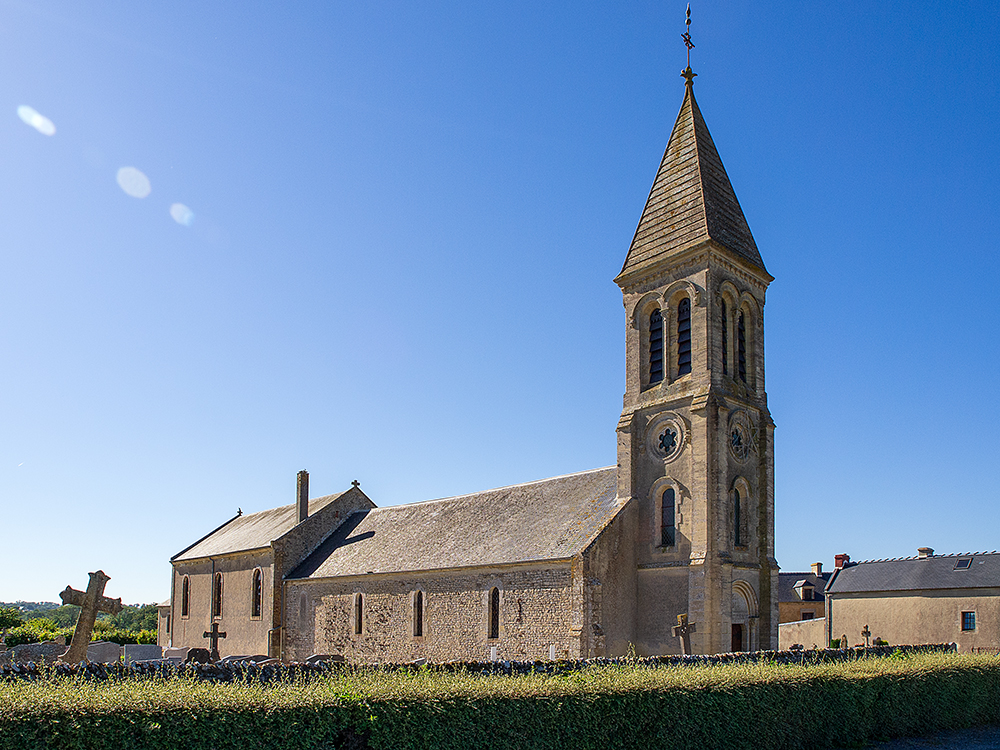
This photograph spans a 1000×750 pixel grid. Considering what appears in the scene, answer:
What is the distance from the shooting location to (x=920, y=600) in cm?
4031

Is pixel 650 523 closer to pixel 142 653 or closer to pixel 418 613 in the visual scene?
pixel 418 613

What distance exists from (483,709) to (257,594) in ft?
98.6

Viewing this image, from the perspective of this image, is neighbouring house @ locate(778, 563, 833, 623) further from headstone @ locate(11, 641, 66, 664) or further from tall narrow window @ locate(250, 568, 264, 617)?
headstone @ locate(11, 641, 66, 664)

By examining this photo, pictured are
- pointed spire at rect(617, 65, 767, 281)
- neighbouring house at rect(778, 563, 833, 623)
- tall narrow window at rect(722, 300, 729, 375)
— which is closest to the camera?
tall narrow window at rect(722, 300, 729, 375)

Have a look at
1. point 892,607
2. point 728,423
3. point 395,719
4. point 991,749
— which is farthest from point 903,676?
point 892,607

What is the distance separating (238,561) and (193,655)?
14995 mm

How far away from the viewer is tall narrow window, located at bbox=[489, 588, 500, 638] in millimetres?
25594

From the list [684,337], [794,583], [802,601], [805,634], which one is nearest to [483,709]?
[684,337]

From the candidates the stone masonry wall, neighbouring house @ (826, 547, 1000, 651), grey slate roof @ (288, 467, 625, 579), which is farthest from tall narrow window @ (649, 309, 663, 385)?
neighbouring house @ (826, 547, 1000, 651)

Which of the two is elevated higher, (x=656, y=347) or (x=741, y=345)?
(x=741, y=345)

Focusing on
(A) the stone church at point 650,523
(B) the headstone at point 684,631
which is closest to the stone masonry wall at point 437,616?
(A) the stone church at point 650,523

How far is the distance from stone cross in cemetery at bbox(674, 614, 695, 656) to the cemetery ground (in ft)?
20.9

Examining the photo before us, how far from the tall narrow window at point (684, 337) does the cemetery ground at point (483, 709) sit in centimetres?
1205

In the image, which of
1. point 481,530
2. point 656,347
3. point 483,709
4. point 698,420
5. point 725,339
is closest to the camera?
point 483,709
